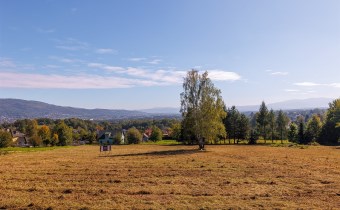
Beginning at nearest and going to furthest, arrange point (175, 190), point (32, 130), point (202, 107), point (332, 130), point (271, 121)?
point (175, 190), point (202, 107), point (332, 130), point (271, 121), point (32, 130)

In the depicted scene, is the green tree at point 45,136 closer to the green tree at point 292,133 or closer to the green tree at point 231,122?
the green tree at point 231,122

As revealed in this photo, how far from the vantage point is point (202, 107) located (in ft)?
177

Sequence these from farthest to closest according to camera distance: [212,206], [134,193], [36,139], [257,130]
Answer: [36,139]
[257,130]
[134,193]
[212,206]

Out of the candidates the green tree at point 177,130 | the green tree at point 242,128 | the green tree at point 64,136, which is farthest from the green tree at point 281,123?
the green tree at point 64,136

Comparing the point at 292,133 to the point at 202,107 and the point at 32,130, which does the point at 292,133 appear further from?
the point at 32,130

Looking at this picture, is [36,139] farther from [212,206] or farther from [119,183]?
[212,206]

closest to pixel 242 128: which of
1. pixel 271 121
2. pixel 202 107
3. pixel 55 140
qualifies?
pixel 271 121

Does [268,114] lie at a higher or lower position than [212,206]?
higher

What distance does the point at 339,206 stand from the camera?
13820 millimetres

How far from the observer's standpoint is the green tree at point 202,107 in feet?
175

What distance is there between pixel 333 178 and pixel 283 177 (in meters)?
3.32

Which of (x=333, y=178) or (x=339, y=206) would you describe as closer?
(x=339, y=206)

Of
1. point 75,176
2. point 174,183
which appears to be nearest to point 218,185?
point 174,183

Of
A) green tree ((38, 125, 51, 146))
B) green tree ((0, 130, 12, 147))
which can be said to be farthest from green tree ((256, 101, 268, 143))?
green tree ((0, 130, 12, 147))
